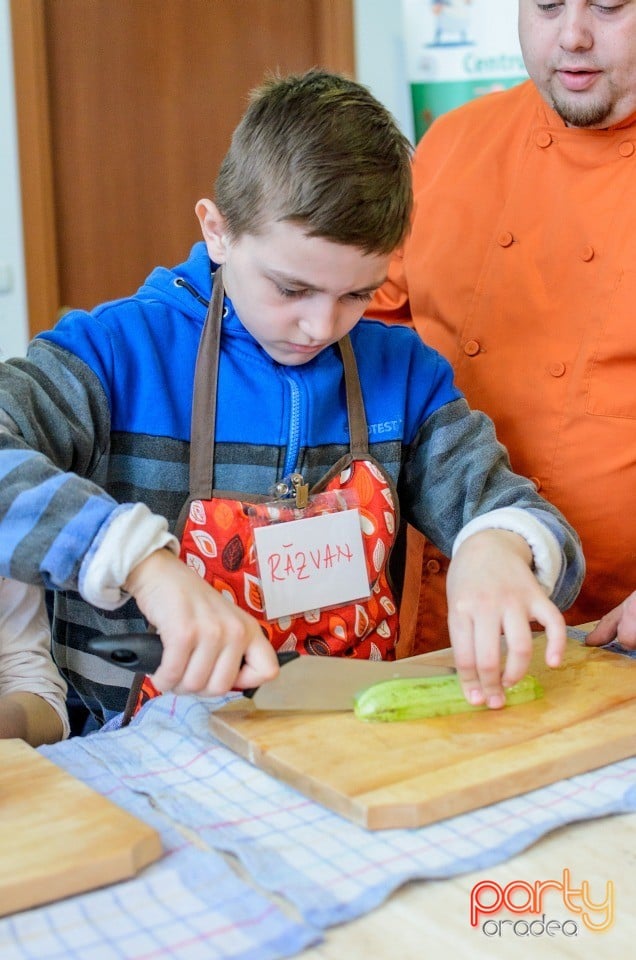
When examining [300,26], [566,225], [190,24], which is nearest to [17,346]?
[190,24]

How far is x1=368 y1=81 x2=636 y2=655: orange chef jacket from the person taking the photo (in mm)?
1523

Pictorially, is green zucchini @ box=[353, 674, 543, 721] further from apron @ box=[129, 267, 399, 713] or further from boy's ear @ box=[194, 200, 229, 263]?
boy's ear @ box=[194, 200, 229, 263]

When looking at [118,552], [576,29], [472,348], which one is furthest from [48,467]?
[576,29]

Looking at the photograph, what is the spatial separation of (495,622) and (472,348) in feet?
2.11

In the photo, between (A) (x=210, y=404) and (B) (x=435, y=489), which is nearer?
(A) (x=210, y=404)

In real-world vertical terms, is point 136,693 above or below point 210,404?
below

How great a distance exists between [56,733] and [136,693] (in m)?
0.09

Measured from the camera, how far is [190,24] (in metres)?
3.70

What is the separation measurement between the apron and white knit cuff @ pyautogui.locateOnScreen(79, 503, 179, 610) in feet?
0.83

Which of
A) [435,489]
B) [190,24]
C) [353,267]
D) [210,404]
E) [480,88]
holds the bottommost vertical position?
[435,489]

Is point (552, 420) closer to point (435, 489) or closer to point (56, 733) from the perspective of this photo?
point (435, 489)

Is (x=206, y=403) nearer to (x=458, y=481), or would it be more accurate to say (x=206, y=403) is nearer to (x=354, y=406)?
(x=354, y=406)

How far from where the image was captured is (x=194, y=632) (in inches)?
36.5

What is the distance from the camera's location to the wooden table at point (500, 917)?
0.74 meters
